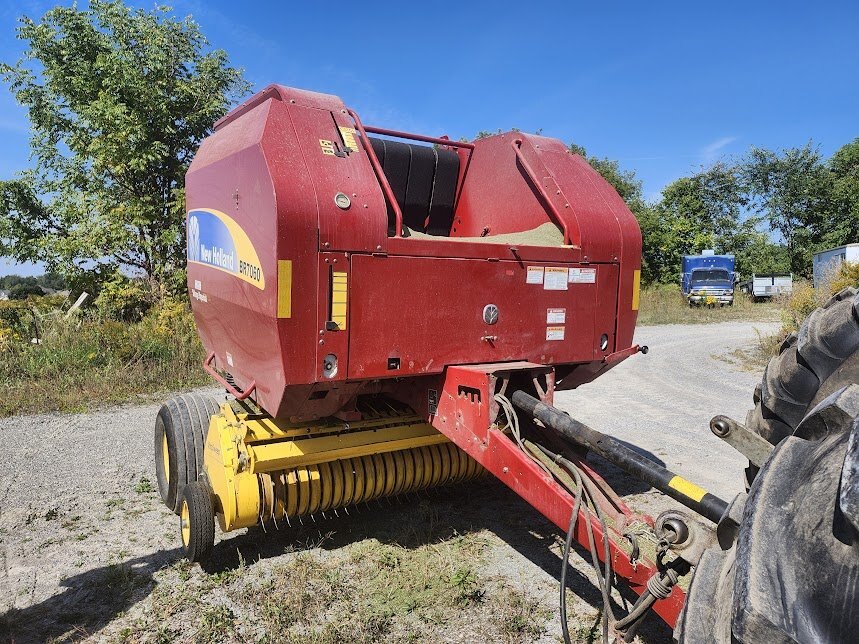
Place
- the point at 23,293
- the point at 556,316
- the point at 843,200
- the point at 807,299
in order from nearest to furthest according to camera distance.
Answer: the point at 556,316, the point at 807,299, the point at 23,293, the point at 843,200

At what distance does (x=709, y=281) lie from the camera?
23594mm

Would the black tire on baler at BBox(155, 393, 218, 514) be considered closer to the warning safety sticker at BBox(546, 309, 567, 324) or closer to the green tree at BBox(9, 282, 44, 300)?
the warning safety sticker at BBox(546, 309, 567, 324)

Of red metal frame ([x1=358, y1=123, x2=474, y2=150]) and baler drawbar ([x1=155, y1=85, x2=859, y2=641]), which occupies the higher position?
red metal frame ([x1=358, y1=123, x2=474, y2=150])

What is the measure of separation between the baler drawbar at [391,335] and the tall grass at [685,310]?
14.6 meters

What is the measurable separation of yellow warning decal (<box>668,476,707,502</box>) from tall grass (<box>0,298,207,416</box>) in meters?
6.56

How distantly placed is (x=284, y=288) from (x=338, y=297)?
26 centimetres

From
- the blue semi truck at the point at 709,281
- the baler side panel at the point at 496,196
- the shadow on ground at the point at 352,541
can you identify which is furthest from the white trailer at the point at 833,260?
the baler side panel at the point at 496,196

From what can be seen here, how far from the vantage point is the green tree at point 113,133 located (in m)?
10.8

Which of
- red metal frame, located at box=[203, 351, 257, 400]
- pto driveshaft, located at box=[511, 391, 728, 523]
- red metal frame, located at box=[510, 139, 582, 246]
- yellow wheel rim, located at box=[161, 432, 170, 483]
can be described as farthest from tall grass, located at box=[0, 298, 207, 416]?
pto driveshaft, located at box=[511, 391, 728, 523]

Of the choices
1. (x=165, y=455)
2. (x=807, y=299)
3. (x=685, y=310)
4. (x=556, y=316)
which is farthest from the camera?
(x=685, y=310)

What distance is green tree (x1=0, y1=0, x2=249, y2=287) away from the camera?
10.8 meters

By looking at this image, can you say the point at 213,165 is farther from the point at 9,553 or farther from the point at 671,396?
the point at 671,396

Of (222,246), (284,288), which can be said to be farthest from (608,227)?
(222,246)

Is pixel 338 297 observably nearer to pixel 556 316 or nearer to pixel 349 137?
pixel 349 137
